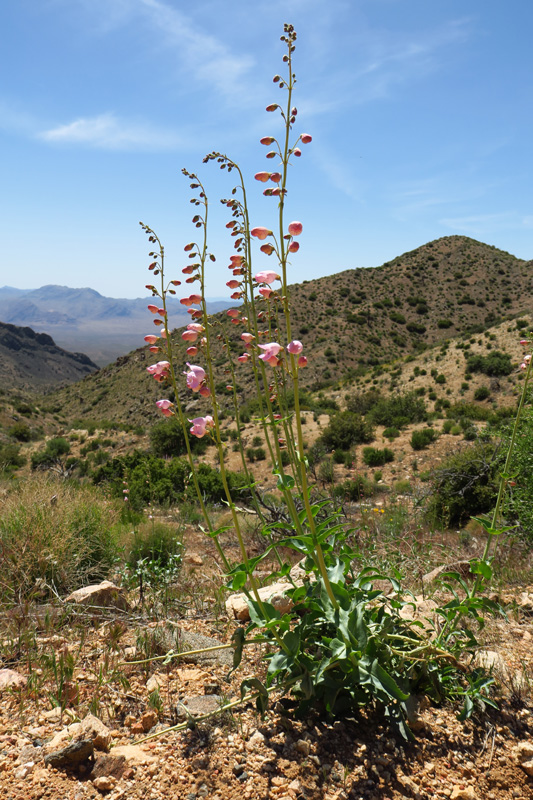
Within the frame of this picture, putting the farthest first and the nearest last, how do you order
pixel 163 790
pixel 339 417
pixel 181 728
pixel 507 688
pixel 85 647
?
pixel 339 417
pixel 85 647
pixel 507 688
pixel 181 728
pixel 163 790

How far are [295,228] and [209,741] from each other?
2.42 metres

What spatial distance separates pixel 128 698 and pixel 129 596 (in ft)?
4.56

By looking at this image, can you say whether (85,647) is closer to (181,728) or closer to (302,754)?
(181,728)

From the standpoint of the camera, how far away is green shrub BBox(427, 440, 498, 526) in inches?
310

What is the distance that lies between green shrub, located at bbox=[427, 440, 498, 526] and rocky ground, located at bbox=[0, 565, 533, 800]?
17.2 ft

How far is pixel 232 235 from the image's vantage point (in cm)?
262

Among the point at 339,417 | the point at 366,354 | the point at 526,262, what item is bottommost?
the point at 339,417

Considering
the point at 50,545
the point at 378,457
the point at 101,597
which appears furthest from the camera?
the point at 378,457

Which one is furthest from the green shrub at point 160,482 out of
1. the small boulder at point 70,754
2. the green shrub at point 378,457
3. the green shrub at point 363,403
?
the green shrub at point 363,403

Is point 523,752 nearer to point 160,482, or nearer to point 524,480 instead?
point 524,480

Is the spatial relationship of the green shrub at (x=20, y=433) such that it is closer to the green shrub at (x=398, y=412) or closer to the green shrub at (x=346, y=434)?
the green shrub at (x=346, y=434)

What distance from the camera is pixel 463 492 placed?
8070mm

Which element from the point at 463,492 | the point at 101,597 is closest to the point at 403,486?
the point at 463,492

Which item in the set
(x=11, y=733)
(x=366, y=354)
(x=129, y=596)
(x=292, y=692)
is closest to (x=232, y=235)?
(x=292, y=692)
